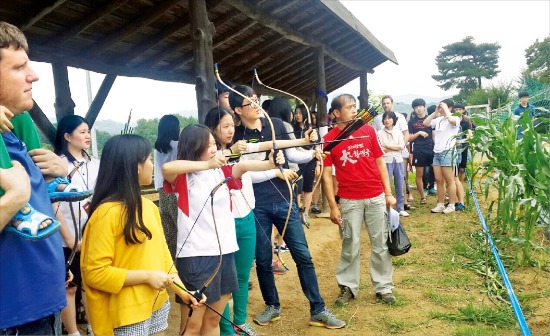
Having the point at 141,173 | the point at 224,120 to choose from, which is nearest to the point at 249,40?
the point at 224,120

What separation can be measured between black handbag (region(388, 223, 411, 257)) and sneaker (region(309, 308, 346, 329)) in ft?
2.46

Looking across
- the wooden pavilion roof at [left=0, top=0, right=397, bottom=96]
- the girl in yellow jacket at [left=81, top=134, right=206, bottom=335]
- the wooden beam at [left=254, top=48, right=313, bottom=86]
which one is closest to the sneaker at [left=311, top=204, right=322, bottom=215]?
the wooden pavilion roof at [left=0, top=0, right=397, bottom=96]

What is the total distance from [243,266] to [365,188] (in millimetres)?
1241

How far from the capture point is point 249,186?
9.14 feet

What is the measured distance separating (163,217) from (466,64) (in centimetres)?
5203

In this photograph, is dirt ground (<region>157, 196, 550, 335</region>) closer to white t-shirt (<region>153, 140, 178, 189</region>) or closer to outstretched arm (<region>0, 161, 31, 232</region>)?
white t-shirt (<region>153, 140, 178, 189</region>)

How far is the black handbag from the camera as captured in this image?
3.53 m

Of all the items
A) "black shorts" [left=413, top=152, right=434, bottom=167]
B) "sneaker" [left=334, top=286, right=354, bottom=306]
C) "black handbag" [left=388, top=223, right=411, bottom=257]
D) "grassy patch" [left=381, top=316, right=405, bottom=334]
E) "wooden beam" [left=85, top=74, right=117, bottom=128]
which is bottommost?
"grassy patch" [left=381, top=316, right=405, bottom=334]

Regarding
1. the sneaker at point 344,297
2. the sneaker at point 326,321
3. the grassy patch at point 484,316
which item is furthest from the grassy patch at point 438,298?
the sneaker at point 326,321

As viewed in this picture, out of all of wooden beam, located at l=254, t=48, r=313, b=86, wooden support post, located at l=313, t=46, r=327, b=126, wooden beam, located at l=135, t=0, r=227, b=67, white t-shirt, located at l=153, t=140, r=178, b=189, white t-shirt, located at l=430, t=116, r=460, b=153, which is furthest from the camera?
wooden beam, located at l=254, t=48, r=313, b=86

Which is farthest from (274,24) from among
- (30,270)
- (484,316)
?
(30,270)

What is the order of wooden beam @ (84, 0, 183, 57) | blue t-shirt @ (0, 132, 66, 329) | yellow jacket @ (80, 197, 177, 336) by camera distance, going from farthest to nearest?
wooden beam @ (84, 0, 183, 57) → yellow jacket @ (80, 197, 177, 336) → blue t-shirt @ (0, 132, 66, 329)

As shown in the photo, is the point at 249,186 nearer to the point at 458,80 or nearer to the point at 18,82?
the point at 18,82

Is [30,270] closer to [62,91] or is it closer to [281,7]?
[62,91]
